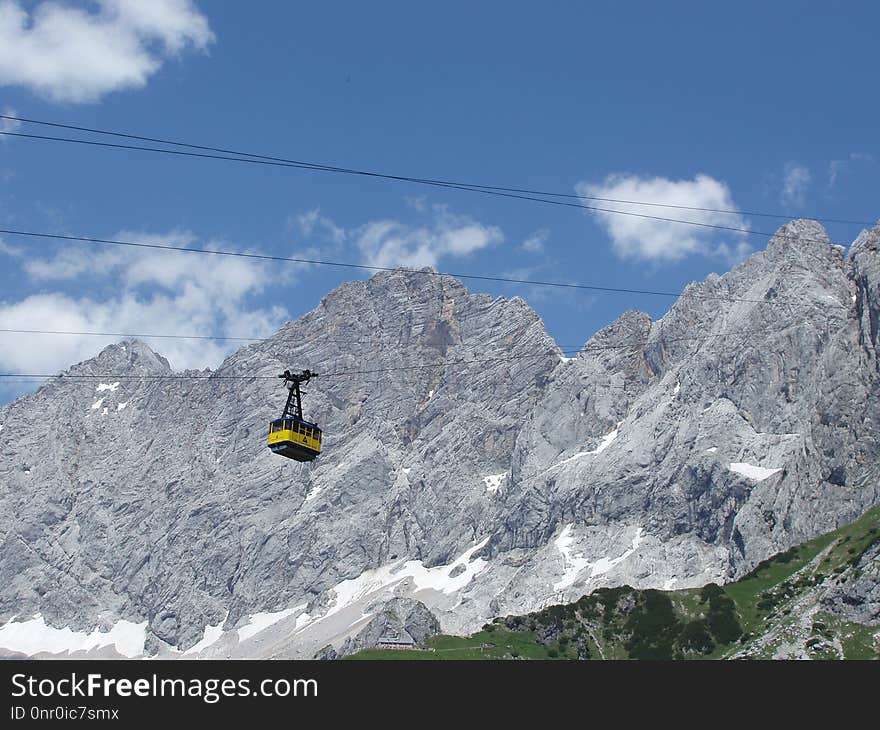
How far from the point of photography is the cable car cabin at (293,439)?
7531 cm

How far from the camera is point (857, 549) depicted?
178 m

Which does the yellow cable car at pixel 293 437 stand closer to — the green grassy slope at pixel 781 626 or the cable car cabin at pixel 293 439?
the cable car cabin at pixel 293 439

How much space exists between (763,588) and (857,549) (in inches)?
970

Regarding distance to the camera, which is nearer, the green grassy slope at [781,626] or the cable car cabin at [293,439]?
the cable car cabin at [293,439]

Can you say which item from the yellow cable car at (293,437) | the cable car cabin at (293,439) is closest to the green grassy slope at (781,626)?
the cable car cabin at (293,439)

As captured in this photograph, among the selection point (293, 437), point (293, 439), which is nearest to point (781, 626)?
point (293, 437)

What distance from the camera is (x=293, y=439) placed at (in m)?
75.3

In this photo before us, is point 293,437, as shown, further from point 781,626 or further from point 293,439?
point 781,626

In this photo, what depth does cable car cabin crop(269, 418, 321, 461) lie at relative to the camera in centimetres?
7531

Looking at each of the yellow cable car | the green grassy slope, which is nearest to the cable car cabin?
the yellow cable car
